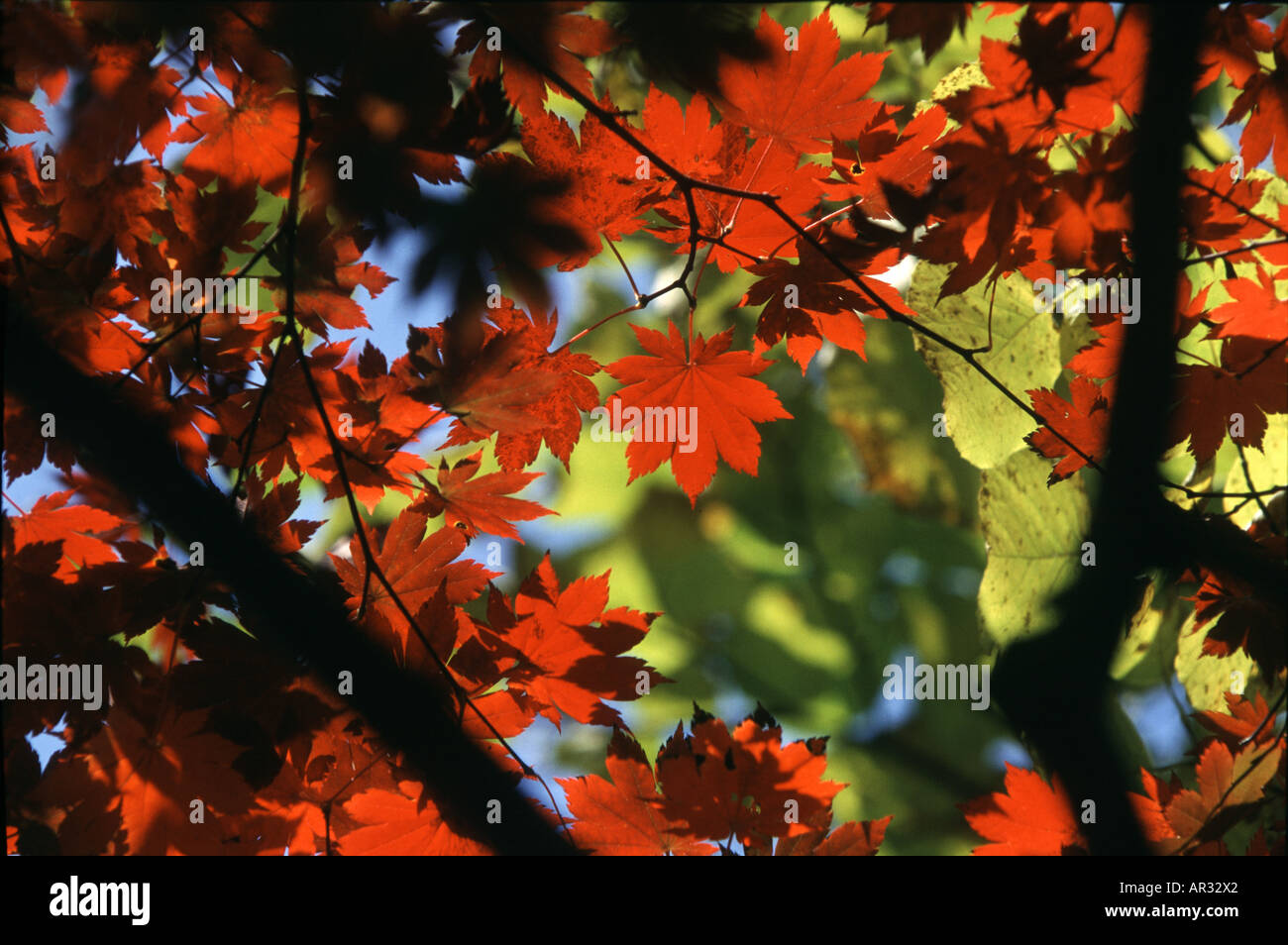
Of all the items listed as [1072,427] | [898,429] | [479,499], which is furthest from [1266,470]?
[898,429]

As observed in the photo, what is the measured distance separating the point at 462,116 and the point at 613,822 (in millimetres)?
639

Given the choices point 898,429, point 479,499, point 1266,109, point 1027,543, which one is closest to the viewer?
point 1266,109

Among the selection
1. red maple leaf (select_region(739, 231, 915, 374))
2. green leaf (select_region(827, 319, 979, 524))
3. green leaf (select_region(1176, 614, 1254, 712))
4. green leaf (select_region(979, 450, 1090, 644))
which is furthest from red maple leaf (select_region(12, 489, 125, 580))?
green leaf (select_region(827, 319, 979, 524))

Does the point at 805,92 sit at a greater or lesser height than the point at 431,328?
greater

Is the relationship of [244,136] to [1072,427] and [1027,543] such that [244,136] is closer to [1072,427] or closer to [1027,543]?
[1072,427]

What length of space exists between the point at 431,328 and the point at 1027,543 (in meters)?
0.80

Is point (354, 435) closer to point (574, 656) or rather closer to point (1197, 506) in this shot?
point (574, 656)

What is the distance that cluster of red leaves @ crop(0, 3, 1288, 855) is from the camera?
0.64m

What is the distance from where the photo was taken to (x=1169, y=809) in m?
0.73

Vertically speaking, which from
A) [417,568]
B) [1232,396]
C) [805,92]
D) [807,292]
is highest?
[805,92]

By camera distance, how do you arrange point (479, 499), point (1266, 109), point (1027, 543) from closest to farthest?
1. point (1266, 109)
2. point (479, 499)
3. point (1027, 543)

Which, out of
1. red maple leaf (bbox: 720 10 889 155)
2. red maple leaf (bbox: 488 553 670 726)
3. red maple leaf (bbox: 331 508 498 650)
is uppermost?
red maple leaf (bbox: 720 10 889 155)

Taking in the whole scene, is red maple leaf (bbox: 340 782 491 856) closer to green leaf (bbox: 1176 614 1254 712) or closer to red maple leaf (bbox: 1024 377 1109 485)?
red maple leaf (bbox: 1024 377 1109 485)

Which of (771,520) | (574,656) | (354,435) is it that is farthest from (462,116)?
(771,520)
